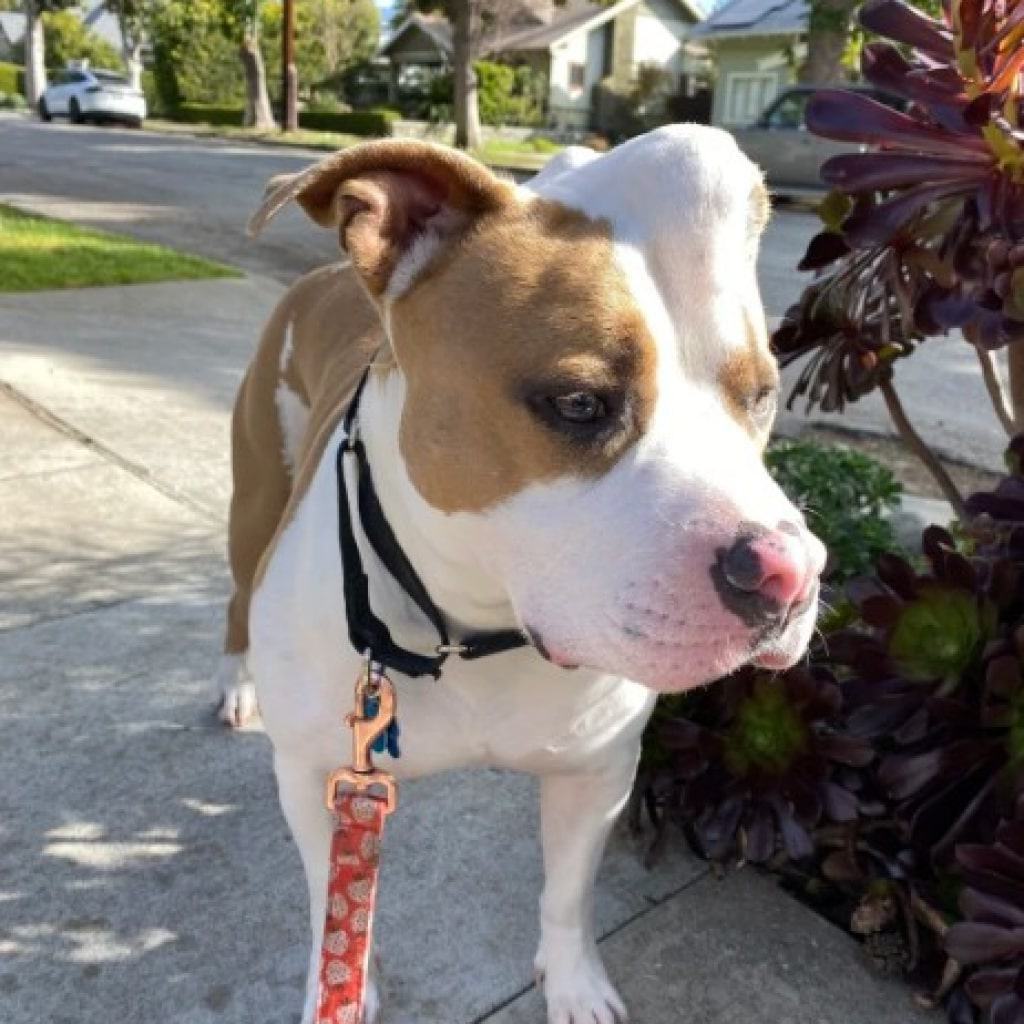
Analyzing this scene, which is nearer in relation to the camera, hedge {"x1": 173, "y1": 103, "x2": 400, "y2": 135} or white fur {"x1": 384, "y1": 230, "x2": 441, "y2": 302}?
white fur {"x1": 384, "y1": 230, "x2": 441, "y2": 302}

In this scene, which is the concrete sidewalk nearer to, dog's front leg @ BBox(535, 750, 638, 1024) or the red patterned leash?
dog's front leg @ BBox(535, 750, 638, 1024)

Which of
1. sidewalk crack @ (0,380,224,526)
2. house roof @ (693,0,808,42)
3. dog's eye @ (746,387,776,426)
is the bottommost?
sidewalk crack @ (0,380,224,526)

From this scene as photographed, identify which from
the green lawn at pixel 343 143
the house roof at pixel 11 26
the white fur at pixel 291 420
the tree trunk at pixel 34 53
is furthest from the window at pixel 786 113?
the house roof at pixel 11 26

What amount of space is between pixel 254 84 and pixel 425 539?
38.4 metres

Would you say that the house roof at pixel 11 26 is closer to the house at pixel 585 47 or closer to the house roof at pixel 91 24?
the house roof at pixel 91 24

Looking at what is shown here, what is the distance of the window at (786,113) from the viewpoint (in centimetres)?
1798

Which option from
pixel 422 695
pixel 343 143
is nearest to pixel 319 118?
pixel 343 143

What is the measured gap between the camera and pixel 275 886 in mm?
2629

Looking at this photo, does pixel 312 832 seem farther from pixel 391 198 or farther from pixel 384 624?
pixel 391 198

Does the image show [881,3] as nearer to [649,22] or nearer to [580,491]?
[580,491]

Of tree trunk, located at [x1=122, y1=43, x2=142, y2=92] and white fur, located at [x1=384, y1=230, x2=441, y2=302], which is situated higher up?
tree trunk, located at [x1=122, y1=43, x2=142, y2=92]

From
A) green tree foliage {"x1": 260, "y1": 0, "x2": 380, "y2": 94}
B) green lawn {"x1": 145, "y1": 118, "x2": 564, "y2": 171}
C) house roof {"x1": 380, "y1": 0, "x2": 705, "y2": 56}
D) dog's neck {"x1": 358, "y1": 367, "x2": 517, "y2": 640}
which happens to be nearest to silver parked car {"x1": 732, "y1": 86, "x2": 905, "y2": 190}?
green lawn {"x1": 145, "y1": 118, "x2": 564, "y2": 171}

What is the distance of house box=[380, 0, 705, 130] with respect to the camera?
4569 cm

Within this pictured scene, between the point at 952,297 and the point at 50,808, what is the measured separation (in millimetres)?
2454
